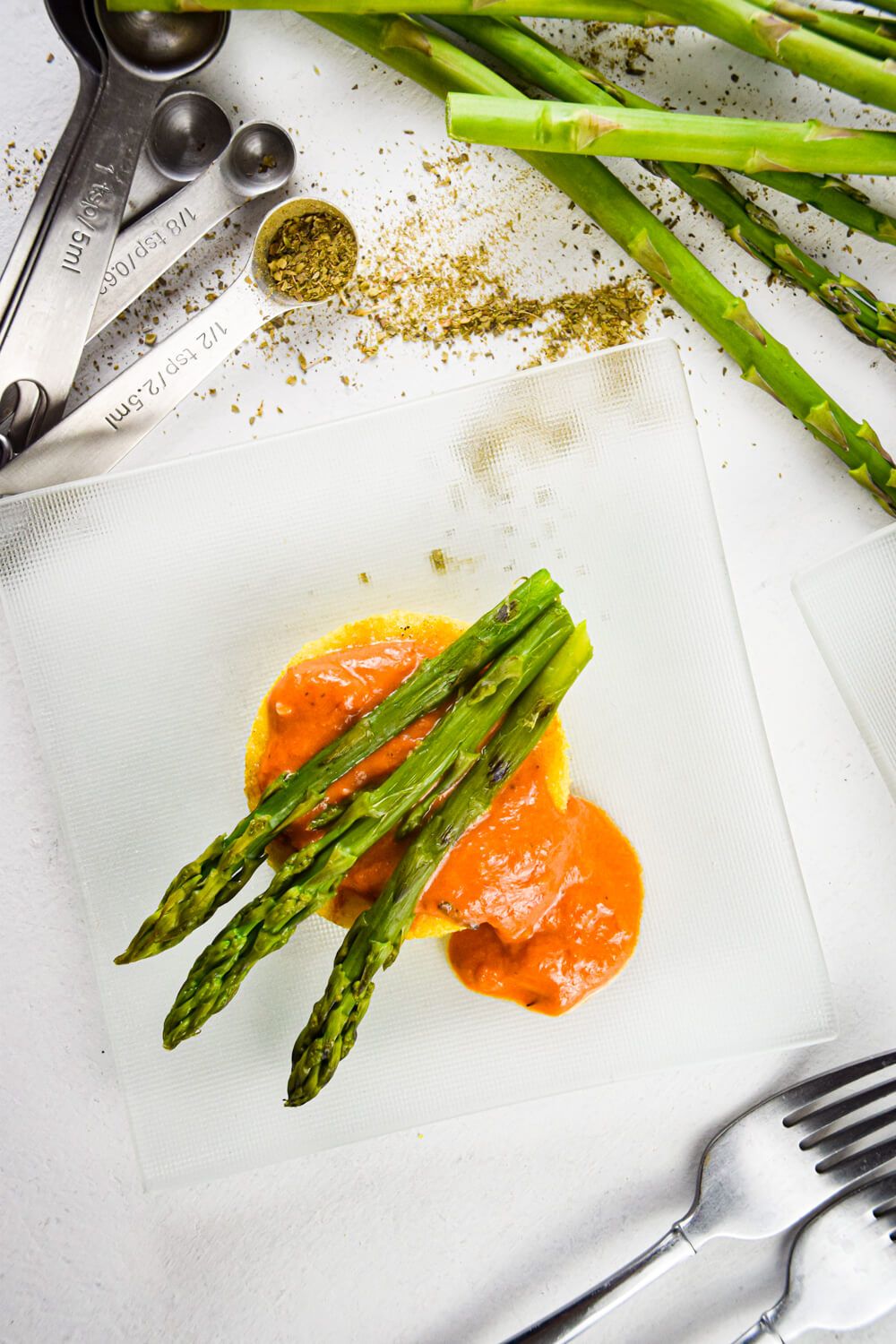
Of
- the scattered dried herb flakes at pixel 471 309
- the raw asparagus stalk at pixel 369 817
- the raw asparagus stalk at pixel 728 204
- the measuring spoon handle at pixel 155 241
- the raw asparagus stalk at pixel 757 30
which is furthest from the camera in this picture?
the scattered dried herb flakes at pixel 471 309

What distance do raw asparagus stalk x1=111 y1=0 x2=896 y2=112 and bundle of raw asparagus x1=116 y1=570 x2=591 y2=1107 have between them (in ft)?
4.81

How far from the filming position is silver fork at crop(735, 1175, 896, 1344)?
2.74 meters

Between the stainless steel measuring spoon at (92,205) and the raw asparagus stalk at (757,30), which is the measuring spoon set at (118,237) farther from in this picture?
the raw asparagus stalk at (757,30)

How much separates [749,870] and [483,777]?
37.5 inches

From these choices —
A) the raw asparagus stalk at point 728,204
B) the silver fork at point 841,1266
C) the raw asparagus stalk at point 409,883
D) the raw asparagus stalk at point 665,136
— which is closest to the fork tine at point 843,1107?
the silver fork at point 841,1266

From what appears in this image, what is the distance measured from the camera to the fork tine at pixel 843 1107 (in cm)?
274

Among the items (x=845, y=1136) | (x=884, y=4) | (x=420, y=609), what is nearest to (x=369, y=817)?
(x=420, y=609)

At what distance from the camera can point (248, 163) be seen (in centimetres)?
276

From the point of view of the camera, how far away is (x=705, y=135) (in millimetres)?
2395

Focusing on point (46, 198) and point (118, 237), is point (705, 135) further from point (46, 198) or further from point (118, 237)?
point (46, 198)

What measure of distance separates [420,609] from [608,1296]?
2125 millimetres

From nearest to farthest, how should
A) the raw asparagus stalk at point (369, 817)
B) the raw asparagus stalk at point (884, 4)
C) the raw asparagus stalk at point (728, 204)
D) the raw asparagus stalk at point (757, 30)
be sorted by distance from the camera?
the raw asparagus stalk at point (369, 817)
the raw asparagus stalk at point (757, 30)
the raw asparagus stalk at point (884, 4)
the raw asparagus stalk at point (728, 204)

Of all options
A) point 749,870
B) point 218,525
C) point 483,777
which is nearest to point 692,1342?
point 749,870

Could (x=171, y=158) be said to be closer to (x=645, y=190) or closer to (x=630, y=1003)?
(x=645, y=190)
